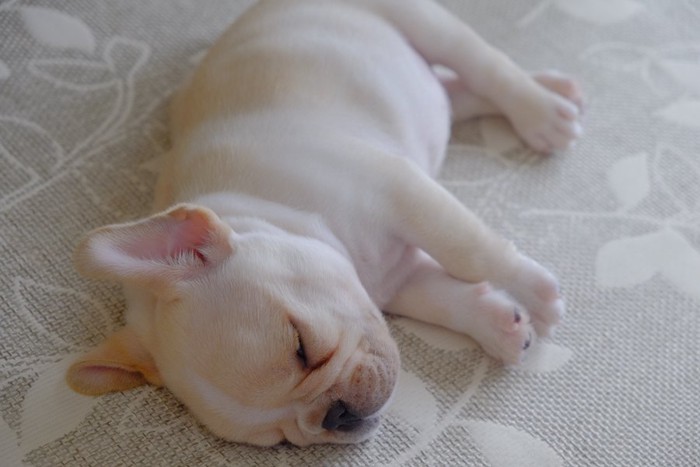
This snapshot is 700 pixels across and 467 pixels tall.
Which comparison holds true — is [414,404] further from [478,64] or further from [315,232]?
[478,64]

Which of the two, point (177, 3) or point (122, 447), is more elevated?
point (177, 3)

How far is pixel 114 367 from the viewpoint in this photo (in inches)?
59.3

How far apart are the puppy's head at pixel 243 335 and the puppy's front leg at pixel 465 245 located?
237 mm

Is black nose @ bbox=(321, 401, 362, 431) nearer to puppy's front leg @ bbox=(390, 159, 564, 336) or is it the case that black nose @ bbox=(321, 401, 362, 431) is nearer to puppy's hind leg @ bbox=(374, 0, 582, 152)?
puppy's front leg @ bbox=(390, 159, 564, 336)

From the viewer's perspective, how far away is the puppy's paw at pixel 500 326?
5.39 ft

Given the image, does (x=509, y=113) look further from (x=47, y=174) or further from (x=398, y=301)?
(x=47, y=174)

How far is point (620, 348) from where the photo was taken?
5.51ft

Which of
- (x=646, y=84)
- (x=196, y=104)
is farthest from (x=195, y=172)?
(x=646, y=84)

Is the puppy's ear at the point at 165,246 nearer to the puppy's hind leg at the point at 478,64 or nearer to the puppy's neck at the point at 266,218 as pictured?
the puppy's neck at the point at 266,218

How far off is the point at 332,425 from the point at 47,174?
0.95m

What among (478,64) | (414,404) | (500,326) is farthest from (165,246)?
(478,64)

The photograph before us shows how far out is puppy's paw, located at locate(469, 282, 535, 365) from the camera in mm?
1643

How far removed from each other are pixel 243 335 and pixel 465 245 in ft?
1.82

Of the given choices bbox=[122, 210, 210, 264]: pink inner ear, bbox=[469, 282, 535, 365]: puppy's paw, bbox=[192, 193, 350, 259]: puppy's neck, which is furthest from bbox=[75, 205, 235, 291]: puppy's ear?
bbox=[469, 282, 535, 365]: puppy's paw
